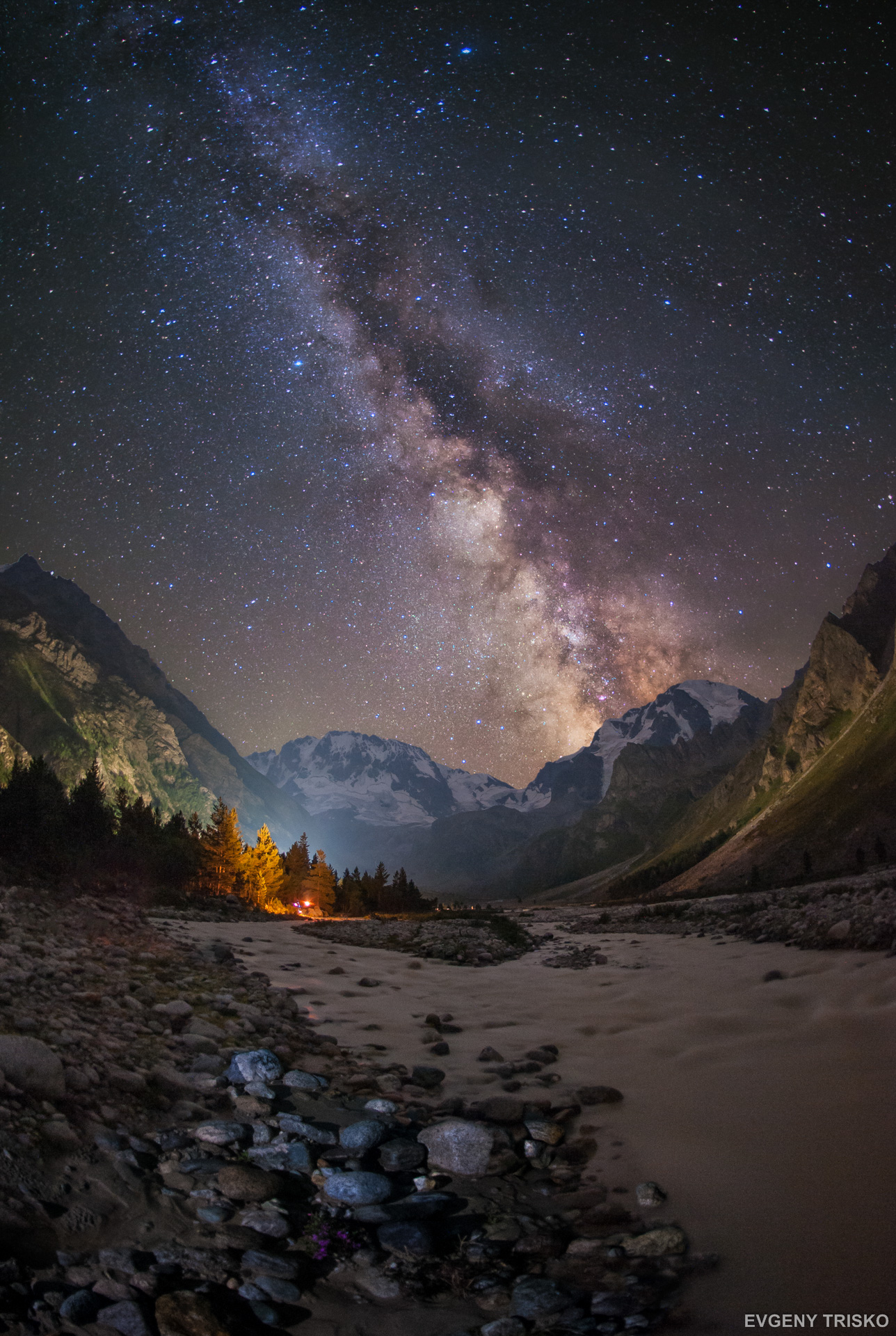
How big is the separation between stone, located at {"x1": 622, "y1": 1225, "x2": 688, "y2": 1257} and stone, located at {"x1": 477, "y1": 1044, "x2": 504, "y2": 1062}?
4540 mm

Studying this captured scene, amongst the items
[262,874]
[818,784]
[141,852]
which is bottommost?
[262,874]

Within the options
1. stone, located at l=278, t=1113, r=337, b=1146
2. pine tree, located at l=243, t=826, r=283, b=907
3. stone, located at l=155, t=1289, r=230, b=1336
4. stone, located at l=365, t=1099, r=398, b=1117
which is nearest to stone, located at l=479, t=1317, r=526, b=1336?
stone, located at l=155, t=1289, r=230, b=1336

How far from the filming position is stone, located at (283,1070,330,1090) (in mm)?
6977

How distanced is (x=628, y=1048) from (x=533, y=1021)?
2619 millimetres

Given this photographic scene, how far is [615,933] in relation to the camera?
32.5 meters

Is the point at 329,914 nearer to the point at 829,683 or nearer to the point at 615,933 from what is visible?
the point at 615,933

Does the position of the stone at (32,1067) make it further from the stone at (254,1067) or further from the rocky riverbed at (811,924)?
the rocky riverbed at (811,924)

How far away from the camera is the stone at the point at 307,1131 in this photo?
5715mm

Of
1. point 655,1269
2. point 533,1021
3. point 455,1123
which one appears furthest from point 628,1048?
point 655,1269

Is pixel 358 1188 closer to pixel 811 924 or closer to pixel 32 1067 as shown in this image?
pixel 32 1067

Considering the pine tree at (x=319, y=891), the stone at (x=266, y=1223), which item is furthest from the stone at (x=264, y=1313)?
the pine tree at (x=319, y=891)

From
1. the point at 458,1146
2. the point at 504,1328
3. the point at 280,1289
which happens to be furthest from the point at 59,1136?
the point at 504,1328

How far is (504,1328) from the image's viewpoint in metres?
3.28

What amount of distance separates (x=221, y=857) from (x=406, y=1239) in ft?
174
